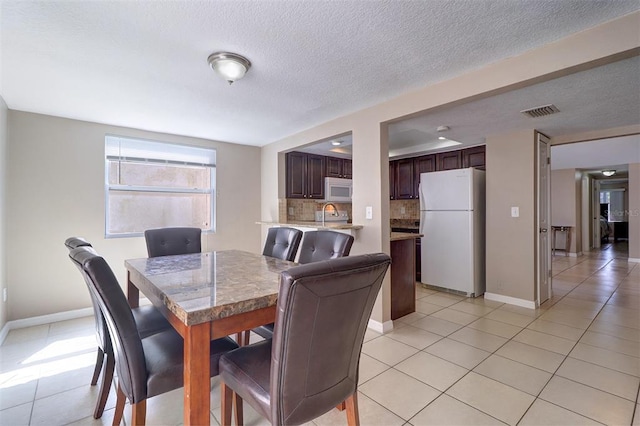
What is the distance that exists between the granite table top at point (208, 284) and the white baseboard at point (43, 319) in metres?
1.87

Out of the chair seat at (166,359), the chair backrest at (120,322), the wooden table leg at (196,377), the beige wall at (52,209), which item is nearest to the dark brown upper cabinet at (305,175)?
the beige wall at (52,209)

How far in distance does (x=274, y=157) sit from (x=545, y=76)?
3354 millimetres

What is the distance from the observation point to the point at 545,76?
1.89 metres

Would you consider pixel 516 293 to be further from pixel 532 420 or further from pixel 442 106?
pixel 442 106

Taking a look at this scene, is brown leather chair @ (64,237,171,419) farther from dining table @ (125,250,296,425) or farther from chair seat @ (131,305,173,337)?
dining table @ (125,250,296,425)

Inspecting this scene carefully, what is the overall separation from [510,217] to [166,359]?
155 inches

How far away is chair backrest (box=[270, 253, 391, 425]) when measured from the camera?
0.95 meters

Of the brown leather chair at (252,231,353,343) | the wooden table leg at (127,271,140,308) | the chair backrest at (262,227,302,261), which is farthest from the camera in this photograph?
the chair backrest at (262,227,302,261)

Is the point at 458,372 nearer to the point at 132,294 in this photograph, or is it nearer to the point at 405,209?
the point at 132,294

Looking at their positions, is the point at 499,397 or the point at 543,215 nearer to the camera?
the point at 499,397

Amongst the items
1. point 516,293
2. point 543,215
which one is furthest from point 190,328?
point 543,215

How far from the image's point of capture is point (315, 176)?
5152mm

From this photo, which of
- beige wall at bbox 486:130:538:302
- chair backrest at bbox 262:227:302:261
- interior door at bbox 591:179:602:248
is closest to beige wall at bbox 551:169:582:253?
interior door at bbox 591:179:602:248

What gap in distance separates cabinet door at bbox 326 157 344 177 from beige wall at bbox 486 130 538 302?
2487mm
